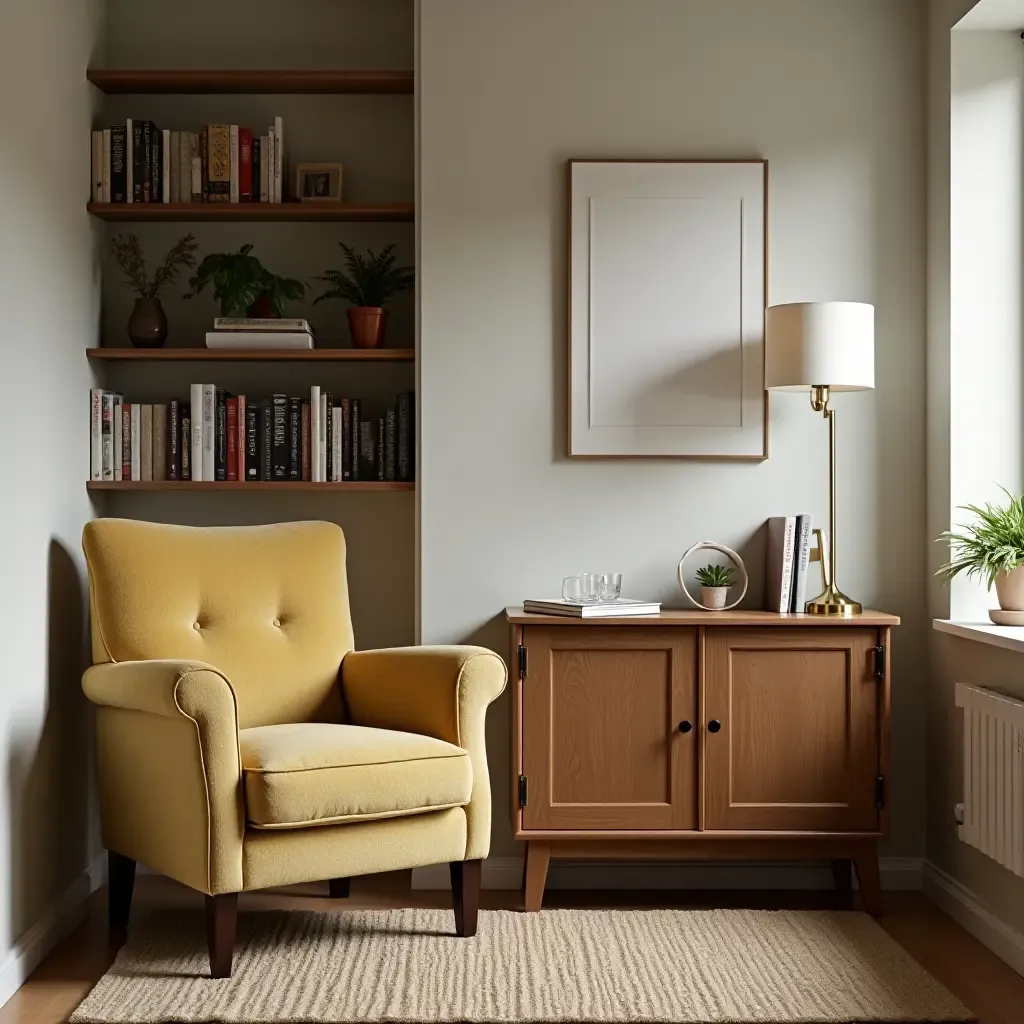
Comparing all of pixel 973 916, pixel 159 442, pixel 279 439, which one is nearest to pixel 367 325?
pixel 279 439

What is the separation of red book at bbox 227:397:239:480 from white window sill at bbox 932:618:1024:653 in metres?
1.92

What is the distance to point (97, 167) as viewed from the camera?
3.39 m

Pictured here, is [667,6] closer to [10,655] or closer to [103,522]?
[103,522]

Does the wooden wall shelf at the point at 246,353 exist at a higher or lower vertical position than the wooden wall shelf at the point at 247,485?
higher

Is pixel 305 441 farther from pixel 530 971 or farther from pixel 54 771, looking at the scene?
pixel 530 971

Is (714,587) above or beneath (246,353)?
beneath

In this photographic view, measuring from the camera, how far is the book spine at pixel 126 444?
3.37m

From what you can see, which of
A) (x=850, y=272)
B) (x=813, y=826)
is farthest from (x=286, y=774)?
(x=850, y=272)

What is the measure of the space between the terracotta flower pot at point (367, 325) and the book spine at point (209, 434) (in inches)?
16.8

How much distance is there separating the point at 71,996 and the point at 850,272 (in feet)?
8.56

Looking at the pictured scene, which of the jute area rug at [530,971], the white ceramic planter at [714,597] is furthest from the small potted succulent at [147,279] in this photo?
the white ceramic planter at [714,597]

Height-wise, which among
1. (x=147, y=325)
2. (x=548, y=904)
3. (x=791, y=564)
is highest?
(x=147, y=325)

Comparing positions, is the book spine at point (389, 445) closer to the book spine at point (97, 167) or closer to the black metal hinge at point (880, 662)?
the book spine at point (97, 167)

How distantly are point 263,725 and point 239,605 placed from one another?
305 mm
